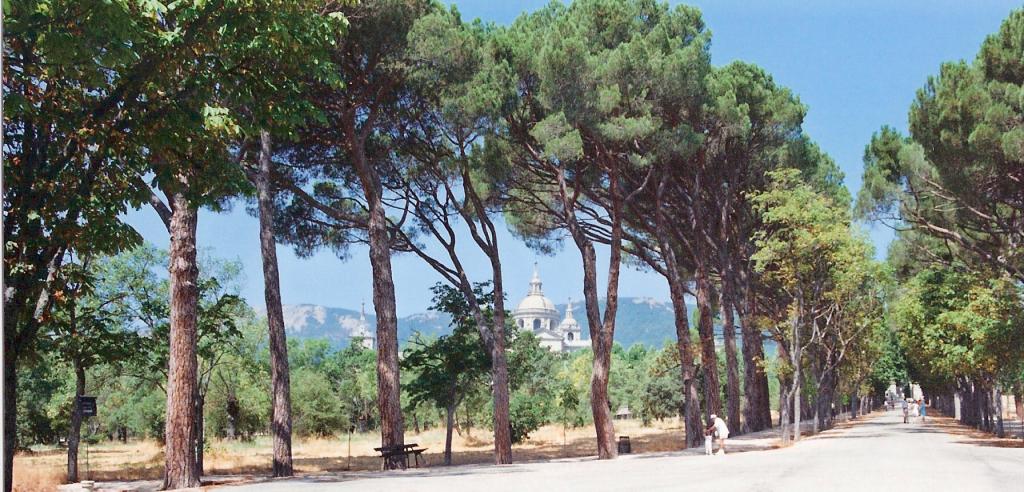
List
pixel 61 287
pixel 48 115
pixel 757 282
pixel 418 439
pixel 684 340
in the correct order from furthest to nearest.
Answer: pixel 418 439 < pixel 757 282 < pixel 684 340 < pixel 61 287 < pixel 48 115

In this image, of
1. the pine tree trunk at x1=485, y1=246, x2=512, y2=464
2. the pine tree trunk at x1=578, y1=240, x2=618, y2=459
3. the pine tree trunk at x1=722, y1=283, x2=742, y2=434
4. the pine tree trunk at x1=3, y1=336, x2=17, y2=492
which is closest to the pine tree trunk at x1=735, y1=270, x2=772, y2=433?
the pine tree trunk at x1=722, y1=283, x2=742, y2=434

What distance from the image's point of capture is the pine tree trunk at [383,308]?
24406mm

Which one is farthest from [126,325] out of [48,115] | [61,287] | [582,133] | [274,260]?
[48,115]

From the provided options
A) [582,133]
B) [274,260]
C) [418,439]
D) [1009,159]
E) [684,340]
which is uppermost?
[582,133]

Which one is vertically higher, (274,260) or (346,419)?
(274,260)

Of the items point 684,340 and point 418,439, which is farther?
point 418,439

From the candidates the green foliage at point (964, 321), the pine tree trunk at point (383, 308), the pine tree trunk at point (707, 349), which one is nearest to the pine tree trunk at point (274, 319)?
the pine tree trunk at point (383, 308)

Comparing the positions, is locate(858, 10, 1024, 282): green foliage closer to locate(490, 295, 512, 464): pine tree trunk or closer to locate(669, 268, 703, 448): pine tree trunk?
locate(669, 268, 703, 448): pine tree trunk

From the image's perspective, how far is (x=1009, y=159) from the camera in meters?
23.8

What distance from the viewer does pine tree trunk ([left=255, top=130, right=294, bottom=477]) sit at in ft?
72.5

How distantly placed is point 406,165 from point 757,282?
815 inches

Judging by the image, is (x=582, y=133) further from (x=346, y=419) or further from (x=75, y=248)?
(x=346, y=419)

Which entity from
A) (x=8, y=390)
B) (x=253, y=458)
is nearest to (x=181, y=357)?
(x=8, y=390)

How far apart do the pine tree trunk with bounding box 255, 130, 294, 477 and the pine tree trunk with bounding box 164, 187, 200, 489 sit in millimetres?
4718
